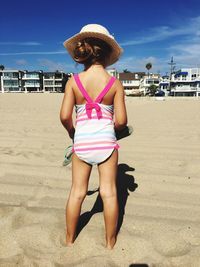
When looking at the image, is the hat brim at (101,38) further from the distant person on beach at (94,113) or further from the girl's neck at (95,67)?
the girl's neck at (95,67)

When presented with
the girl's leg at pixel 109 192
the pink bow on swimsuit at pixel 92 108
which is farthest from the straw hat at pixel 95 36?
the girl's leg at pixel 109 192

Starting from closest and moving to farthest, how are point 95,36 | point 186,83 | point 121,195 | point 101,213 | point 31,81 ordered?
point 95,36, point 101,213, point 121,195, point 186,83, point 31,81

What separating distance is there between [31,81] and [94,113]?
3823 inches

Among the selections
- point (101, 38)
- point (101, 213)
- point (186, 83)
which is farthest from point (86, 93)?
point (186, 83)

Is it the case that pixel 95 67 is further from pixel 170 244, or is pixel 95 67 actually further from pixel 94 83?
pixel 170 244

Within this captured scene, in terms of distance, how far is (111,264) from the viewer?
2215 millimetres

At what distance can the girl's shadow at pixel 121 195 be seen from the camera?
289cm

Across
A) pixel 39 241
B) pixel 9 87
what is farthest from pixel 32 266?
pixel 9 87

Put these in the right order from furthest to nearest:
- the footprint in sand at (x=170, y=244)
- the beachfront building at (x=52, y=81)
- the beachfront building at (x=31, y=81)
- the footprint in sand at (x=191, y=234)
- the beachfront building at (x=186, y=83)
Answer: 1. the beachfront building at (x=52, y=81)
2. the beachfront building at (x=31, y=81)
3. the beachfront building at (x=186, y=83)
4. the footprint in sand at (x=191, y=234)
5. the footprint in sand at (x=170, y=244)

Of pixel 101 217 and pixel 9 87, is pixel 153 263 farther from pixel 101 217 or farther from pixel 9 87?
pixel 9 87

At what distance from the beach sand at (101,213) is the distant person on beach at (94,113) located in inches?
10.0

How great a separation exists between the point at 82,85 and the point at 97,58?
0.27 metres

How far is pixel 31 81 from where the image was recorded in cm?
9494

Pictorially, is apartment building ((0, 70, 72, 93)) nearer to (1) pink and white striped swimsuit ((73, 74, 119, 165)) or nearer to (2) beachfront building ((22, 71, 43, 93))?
(2) beachfront building ((22, 71, 43, 93))
